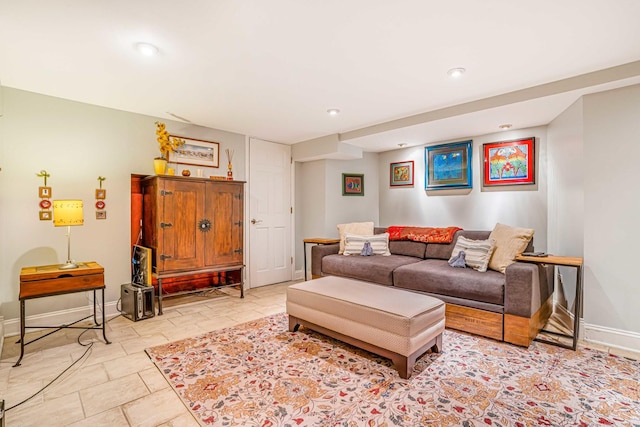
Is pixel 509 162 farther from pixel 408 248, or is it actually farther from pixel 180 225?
pixel 180 225

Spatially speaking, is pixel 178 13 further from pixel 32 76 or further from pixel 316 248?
pixel 316 248

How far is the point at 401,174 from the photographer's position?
5.06 metres

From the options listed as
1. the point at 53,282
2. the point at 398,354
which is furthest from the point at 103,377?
the point at 398,354

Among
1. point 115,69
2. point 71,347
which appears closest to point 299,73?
point 115,69

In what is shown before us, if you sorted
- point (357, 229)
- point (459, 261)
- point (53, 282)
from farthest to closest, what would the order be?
point (357, 229)
point (459, 261)
point (53, 282)

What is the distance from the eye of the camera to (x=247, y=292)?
177 inches

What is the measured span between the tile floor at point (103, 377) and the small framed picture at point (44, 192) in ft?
4.36

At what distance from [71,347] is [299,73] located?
10.00 ft

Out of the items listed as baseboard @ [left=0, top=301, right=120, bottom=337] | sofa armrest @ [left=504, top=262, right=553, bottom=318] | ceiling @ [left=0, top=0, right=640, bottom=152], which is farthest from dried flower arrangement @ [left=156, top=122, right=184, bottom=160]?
sofa armrest @ [left=504, top=262, right=553, bottom=318]

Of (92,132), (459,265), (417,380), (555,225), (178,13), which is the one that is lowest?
(417,380)

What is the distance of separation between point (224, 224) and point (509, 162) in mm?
3703

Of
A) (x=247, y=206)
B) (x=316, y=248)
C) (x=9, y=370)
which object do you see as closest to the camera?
(x=9, y=370)

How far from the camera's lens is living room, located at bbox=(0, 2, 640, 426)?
2574 millimetres

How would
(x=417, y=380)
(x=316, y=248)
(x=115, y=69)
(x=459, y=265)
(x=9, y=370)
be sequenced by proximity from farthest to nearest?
(x=316, y=248), (x=459, y=265), (x=115, y=69), (x=9, y=370), (x=417, y=380)
